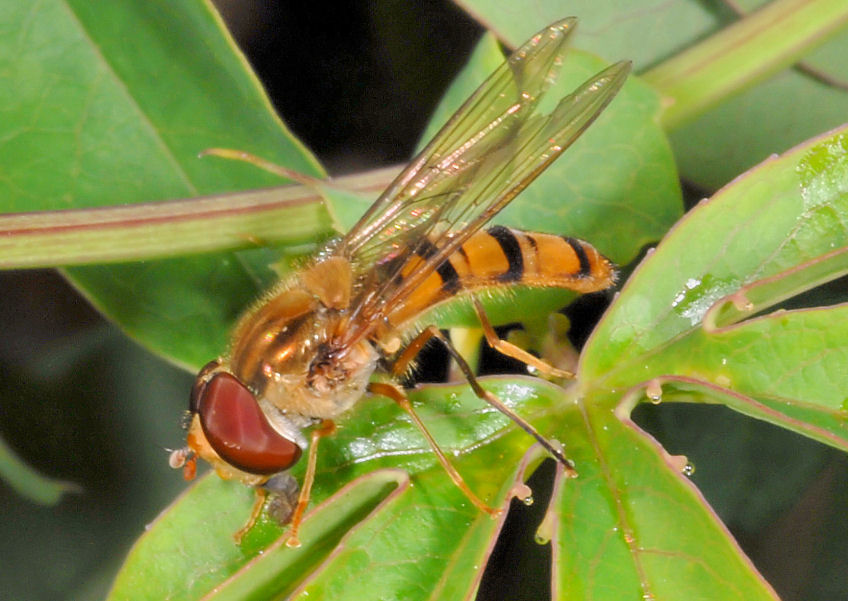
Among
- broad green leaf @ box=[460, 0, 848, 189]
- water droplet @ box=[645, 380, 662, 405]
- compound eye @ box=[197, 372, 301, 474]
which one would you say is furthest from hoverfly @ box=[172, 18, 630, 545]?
broad green leaf @ box=[460, 0, 848, 189]

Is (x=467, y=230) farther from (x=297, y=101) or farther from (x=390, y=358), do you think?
(x=297, y=101)

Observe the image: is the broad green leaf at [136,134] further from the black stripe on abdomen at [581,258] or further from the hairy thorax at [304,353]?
the black stripe on abdomen at [581,258]

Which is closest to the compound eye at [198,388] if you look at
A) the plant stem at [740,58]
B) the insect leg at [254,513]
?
the insect leg at [254,513]

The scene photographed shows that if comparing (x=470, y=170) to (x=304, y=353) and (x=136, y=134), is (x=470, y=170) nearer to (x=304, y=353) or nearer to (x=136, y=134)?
(x=304, y=353)

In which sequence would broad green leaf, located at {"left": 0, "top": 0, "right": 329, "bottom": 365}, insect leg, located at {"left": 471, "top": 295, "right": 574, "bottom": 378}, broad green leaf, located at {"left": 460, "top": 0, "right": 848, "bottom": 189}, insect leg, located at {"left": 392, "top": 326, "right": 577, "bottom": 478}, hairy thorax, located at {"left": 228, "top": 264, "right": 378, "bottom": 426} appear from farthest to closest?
broad green leaf, located at {"left": 460, "top": 0, "right": 848, "bottom": 189} → broad green leaf, located at {"left": 0, "top": 0, "right": 329, "bottom": 365} → insect leg, located at {"left": 471, "top": 295, "right": 574, "bottom": 378} → hairy thorax, located at {"left": 228, "top": 264, "right": 378, "bottom": 426} → insect leg, located at {"left": 392, "top": 326, "right": 577, "bottom": 478}

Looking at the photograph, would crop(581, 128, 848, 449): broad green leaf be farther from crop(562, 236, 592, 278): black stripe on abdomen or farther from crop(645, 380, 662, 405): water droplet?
crop(562, 236, 592, 278): black stripe on abdomen
